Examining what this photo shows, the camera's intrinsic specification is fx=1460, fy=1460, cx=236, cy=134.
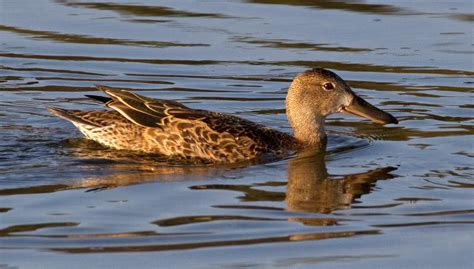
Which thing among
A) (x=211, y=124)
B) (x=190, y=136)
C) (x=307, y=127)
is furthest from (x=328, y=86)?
(x=190, y=136)

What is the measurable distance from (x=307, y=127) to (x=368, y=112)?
0.56 metres

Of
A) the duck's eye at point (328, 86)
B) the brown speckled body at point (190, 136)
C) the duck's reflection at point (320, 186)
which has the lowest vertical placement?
the duck's reflection at point (320, 186)

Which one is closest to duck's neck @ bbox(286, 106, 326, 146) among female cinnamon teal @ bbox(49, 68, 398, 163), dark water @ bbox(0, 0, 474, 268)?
female cinnamon teal @ bbox(49, 68, 398, 163)

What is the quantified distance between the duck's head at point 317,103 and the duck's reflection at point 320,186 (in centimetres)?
54

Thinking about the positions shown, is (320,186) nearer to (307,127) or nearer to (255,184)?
(255,184)

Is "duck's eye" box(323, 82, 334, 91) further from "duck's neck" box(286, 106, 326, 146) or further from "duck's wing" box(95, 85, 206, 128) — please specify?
"duck's wing" box(95, 85, 206, 128)

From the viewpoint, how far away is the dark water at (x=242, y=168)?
9.43 meters

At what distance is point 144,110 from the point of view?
12672mm

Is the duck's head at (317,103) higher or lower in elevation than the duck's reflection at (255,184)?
higher

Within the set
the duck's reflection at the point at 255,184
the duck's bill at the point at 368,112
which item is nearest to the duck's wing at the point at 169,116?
the duck's reflection at the point at 255,184

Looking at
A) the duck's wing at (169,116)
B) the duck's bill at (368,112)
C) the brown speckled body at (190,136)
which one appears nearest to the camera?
the brown speckled body at (190,136)

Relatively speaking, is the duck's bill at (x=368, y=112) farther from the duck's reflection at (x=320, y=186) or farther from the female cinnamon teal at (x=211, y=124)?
the duck's reflection at (x=320, y=186)

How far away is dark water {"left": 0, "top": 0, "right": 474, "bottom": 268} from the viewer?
30.9 feet

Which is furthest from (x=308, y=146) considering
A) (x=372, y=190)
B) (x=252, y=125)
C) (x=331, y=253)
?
(x=331, y=253)
